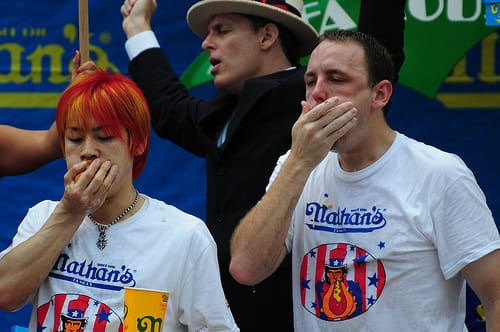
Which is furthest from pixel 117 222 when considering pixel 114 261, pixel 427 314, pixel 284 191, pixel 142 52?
pixel 142 52

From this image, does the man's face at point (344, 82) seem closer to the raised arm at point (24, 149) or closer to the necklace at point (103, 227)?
the necklace at point (103, 227)

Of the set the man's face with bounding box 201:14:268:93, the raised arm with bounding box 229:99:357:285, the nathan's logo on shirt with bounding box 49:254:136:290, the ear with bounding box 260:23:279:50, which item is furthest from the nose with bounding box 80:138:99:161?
the ear with bounding box 260:23:279:50

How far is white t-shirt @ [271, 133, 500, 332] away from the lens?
2.85 metres

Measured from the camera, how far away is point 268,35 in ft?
12.7

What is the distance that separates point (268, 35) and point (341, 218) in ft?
3.64

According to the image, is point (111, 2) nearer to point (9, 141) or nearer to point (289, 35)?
point (289, 35)

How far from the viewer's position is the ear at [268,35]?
3859 millimetres

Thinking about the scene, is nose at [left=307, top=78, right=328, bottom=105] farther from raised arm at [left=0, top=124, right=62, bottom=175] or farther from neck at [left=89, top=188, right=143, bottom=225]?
raised arm at [left=0, top=124, right=62, bottom=175]

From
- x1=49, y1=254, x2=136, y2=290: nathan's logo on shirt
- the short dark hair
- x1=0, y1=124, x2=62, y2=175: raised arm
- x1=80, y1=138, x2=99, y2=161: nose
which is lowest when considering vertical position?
x1=49, y1=254, x2=136, y2=290: nathan's logo on shirt

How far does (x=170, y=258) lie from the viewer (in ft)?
9.11

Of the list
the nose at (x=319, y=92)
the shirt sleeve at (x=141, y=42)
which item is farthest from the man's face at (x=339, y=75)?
the shirt sleeve at (x=141, y=42)

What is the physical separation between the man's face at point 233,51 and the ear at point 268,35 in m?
0.02

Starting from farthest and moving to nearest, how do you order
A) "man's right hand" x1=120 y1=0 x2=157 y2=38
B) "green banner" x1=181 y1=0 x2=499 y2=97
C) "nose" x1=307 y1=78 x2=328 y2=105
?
"green banner" x1=181 y1=0 x2=499 y2=97 < "man's right hand" x1=120 y1=0 x2=157 y2=38 < "nose" x1=307 y1=78 x2=328 y2=105

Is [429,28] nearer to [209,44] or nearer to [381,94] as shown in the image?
[209,44]
